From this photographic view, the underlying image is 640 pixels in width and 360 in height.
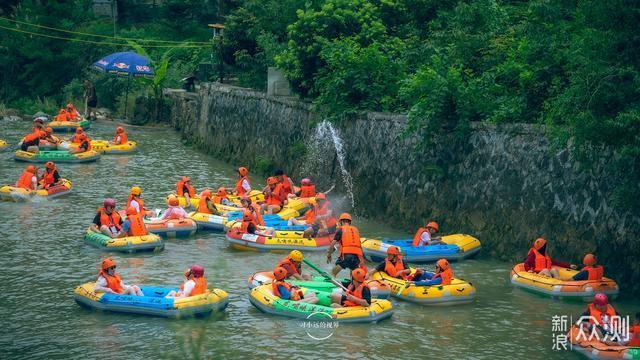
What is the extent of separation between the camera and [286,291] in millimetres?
21281

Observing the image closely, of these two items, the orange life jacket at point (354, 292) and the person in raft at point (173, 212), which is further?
the person in raft at point (173, 212)

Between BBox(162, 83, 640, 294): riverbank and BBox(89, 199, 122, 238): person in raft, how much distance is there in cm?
769

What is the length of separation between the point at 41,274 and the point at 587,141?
494 inches

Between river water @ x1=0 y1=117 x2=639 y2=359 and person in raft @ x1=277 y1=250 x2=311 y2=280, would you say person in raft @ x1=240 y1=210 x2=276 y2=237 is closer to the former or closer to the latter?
river water @ x1=0 y1=117 x2=639 y2=359

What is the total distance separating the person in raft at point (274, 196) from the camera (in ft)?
104

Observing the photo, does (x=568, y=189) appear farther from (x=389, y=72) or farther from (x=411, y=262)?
(x=389, y=72)

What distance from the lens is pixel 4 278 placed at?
23.6 meters

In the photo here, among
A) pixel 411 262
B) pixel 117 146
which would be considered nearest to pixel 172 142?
pixel 117 146

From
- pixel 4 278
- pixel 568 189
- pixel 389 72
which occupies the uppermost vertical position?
pixel 389 72

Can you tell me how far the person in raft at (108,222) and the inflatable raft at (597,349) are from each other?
1261cm

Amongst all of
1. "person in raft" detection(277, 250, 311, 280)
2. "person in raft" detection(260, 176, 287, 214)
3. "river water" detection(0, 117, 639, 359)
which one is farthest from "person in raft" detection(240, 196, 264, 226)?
"person in raft" detection(277, 250, 311, 280)

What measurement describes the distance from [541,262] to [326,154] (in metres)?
12.1

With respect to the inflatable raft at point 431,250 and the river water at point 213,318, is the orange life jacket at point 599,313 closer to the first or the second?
the river water at point 213,318

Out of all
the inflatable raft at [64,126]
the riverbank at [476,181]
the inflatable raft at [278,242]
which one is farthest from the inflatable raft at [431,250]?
the inflatable raft at [64,126]
